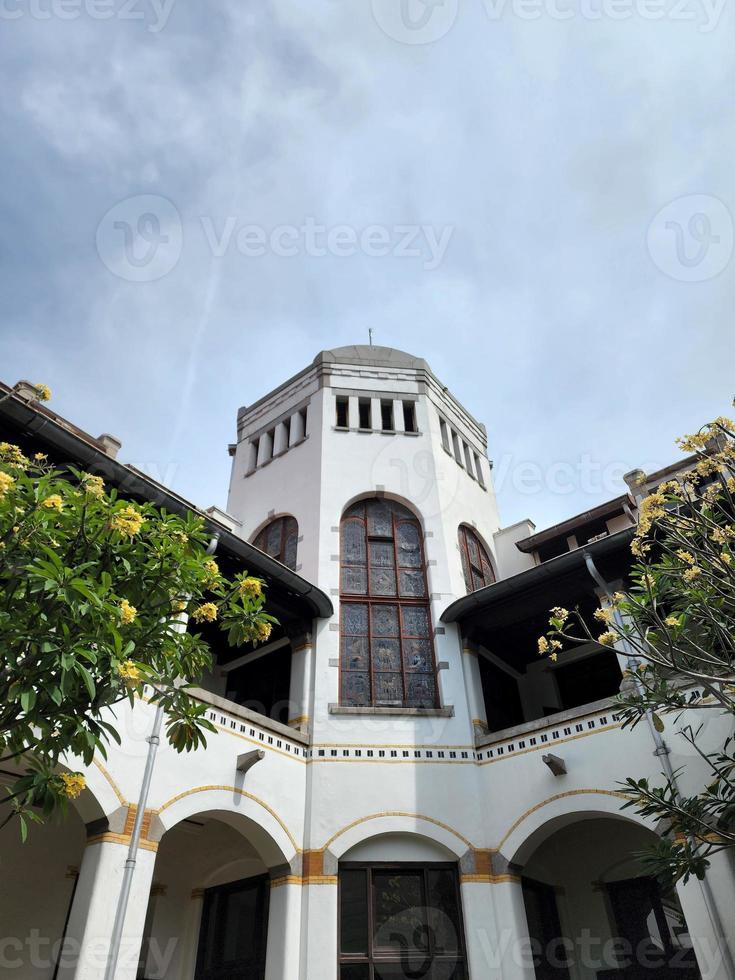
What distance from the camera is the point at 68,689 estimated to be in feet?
19.1

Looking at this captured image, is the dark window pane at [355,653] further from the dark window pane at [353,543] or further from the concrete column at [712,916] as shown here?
the concrete column at [712,916]

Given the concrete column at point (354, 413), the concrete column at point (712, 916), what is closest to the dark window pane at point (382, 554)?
the concrete column at point (354, 413)

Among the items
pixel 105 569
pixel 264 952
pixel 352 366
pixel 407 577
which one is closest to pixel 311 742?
pixel 264 952

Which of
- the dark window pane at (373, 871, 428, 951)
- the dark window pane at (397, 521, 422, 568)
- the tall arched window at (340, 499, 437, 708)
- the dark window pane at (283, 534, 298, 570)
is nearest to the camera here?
the dark window pane at (373, 871, 428, 951)

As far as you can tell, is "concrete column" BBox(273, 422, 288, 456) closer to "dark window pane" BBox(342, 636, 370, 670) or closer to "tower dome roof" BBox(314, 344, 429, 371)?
"tower dome roof" BBox(314, 344, 429, 371)

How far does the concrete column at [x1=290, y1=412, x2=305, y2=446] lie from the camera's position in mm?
19155

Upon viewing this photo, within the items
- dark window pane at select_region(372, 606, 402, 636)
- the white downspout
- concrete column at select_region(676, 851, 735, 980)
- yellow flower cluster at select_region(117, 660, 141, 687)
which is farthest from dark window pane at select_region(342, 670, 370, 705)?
yellow flower cluster at select_region(117, 660, 141, 687)

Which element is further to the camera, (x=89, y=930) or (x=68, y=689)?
(x=89, y=930)

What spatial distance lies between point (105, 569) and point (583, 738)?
29.2ft

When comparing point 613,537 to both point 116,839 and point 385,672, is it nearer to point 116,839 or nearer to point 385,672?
point 385,672

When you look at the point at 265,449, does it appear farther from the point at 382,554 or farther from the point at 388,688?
the point at 388,688

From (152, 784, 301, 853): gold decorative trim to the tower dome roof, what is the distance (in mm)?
11958

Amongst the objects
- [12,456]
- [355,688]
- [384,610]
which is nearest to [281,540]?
[384,610]

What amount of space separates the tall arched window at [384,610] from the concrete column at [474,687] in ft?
2.18
